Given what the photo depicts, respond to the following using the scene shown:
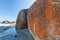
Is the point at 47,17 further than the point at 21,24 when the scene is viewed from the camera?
No

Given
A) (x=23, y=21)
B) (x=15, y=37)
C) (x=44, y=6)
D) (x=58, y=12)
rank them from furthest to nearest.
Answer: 1. (x=23, y=21)
2. (x=15, y=37)
3. (x=44, y=6)
4. (x=58, y=12)

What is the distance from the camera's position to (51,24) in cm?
177

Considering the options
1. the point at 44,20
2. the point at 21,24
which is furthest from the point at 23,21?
the point at 44,20

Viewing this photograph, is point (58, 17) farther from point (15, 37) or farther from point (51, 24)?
point (15, 37)

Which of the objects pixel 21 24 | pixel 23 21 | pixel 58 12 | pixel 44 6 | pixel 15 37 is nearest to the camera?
pixel 58 12

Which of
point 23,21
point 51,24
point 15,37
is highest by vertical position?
point 51,24

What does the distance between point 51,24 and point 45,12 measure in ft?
0.50

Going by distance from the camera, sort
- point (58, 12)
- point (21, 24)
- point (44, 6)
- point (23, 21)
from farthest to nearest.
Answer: point (21, 24)
point (23, 21)
point (44, 6)
point (58, 12)

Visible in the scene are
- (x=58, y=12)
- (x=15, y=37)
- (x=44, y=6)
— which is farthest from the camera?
(x=15, y=37)

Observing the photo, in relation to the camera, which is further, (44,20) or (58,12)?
(44,20)

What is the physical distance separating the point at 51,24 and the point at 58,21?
88mm

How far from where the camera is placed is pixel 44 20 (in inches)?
73.1

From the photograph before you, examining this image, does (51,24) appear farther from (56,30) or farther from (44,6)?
(44,6)

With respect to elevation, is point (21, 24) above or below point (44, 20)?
below
